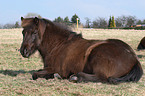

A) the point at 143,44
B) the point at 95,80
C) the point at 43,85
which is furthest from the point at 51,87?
the point at 143,44

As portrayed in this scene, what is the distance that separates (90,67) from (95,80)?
0.95 ft

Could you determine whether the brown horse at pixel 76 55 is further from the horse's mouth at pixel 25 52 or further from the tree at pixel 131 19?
the tree at pixel 131 19

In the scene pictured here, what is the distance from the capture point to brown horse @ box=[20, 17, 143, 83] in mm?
4262

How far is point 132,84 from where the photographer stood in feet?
13.9

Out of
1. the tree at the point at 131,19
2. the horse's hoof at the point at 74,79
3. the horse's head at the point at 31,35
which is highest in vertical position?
the tree at the point at 131,19

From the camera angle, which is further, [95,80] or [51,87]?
[95,80]

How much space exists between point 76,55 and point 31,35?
1.10 meters

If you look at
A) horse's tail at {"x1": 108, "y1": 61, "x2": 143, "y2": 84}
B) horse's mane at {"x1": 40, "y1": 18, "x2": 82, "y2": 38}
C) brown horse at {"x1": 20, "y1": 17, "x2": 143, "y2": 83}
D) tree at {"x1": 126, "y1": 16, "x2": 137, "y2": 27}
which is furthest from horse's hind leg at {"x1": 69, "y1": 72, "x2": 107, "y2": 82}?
tree at {"x1": 126, "y1": 16, "x2": 137, "y2": 27}

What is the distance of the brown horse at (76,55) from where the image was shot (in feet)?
14.0

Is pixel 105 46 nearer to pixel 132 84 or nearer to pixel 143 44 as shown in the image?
pixel 132 84

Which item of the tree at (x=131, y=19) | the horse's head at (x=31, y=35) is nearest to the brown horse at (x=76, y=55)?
the horse's head at (x=31, y=35)

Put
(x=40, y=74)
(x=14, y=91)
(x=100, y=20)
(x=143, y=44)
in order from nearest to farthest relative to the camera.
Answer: (x=14, y=91) → (x=40, y=74) → (x=143, y=44) → (x=100, y=20)

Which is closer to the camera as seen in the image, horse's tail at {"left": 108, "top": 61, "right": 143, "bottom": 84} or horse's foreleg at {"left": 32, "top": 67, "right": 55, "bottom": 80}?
horse's tail at {"left": 108, "top": 61, "right": 143, "bottom": 84}

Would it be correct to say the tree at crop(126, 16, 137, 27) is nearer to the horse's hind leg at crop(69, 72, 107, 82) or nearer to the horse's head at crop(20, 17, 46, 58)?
the horse's head at crop(20, 17, 46, 58)
